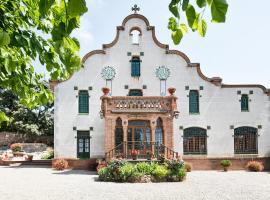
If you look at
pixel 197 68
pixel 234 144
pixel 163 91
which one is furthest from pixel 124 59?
pixel 234 144

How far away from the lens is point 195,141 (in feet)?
78.1

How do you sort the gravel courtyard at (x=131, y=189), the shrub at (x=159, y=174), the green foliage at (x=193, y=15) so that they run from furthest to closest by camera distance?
the shrub at (x=159, y=174) < the gravel courtyard at (x=131, y=189) < the green foliage at (x=193, y=15)

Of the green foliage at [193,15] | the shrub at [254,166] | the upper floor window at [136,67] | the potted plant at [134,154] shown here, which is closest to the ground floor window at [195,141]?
the shrub at [254,166]

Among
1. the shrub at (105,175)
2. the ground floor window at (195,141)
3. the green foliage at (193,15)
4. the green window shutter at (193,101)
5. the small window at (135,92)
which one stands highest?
the small window at (135,92)

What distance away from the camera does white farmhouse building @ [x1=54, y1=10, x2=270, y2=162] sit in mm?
23875

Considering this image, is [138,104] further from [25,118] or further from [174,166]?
[25,118]

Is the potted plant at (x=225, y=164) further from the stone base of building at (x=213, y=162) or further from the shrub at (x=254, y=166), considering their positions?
the shrub at (x=254, y=166)

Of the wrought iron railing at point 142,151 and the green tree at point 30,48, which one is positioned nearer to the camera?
the green tree at point 30,48

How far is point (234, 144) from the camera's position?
24.0 m

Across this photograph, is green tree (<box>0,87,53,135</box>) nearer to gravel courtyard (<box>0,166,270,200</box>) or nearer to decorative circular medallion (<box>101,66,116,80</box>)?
decorative circular medallion (<box>101,66,116,80</box>)

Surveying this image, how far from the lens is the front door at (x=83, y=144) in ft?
77.9

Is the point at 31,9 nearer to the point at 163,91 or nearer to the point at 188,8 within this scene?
the point at 188,8

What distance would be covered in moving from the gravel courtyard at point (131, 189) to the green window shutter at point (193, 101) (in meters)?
6.97

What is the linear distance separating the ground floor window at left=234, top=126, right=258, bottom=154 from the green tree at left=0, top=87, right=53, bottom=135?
23.8 m
